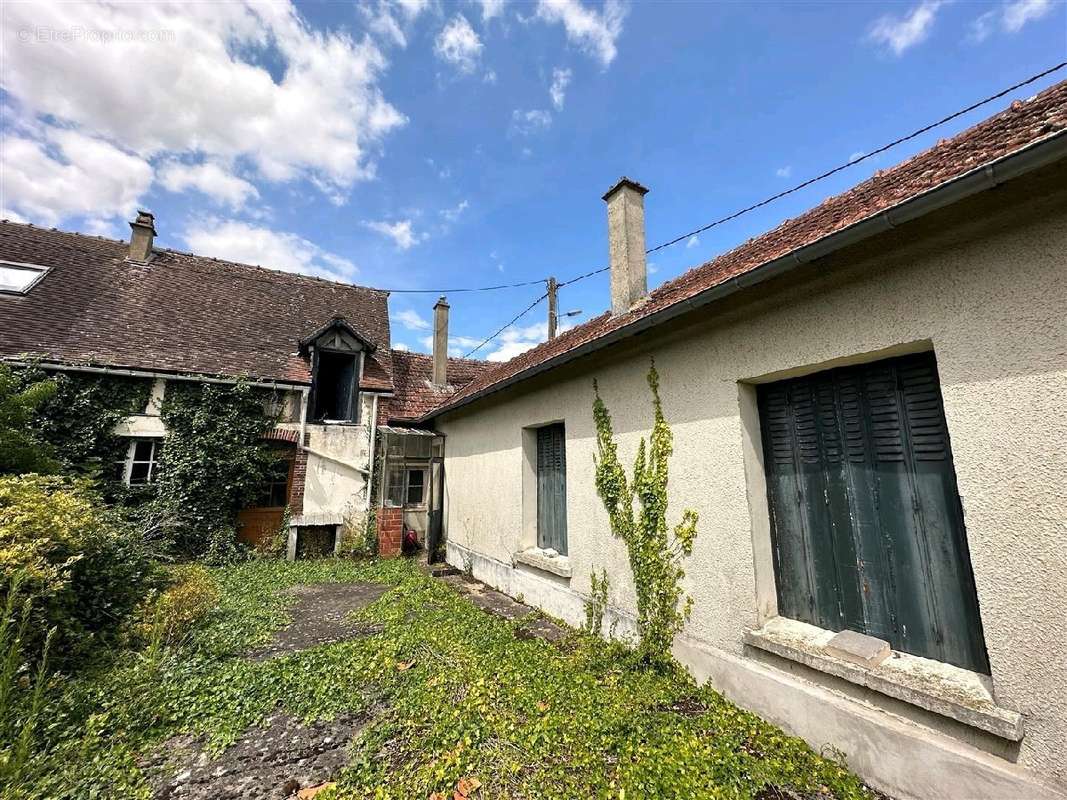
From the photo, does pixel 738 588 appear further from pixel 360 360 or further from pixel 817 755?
pixel 360 360

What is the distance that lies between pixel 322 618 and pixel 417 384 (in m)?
8.60

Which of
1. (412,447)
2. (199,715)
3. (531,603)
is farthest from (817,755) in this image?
(412,447)

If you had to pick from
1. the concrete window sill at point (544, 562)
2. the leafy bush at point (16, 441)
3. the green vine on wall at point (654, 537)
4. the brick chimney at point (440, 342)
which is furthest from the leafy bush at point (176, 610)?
the brick chimney at point (440, 342)

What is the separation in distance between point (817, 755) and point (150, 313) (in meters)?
15.1

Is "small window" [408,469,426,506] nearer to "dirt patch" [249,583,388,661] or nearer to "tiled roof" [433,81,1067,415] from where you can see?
"dirt patch" [249,583,388,661]

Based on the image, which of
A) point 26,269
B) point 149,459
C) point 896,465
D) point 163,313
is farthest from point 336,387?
point 896,465

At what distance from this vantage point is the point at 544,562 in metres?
6.04

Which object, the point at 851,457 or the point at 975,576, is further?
the point at 851,457

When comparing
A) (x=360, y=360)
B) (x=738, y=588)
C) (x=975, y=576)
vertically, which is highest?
(x=360, y=360)

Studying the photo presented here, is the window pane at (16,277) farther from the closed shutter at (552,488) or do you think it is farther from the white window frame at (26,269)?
the closed shutter at (552,488)

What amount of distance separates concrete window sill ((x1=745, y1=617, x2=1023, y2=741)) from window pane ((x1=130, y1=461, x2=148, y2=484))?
467 inches

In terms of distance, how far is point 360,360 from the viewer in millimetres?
11969

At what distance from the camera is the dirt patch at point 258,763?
9.25 feet

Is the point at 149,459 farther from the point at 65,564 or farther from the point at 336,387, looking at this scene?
the point at 65,564
